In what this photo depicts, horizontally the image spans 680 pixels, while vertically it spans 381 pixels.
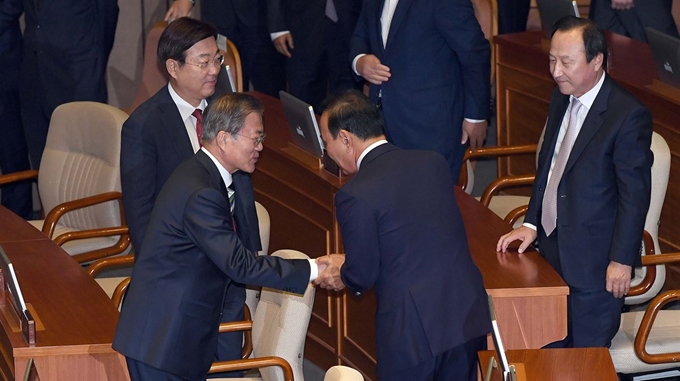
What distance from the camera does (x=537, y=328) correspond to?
3.85 m

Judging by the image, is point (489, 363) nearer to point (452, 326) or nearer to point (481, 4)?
point (452, 326)

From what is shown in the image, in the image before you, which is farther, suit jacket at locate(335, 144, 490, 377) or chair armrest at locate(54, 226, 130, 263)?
chair armrest at locate(54, 226, 130, 263)

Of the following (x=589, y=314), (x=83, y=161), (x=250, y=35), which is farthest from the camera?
(x=250, y=35)

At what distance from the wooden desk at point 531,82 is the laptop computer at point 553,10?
0.11 m

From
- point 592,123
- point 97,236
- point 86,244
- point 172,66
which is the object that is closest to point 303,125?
point 172,66

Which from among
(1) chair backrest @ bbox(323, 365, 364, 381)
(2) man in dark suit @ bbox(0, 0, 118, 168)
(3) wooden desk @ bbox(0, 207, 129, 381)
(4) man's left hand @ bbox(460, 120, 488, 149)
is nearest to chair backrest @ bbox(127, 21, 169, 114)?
(2) man in dark suit @ bbox(0, 0, 118, 168)

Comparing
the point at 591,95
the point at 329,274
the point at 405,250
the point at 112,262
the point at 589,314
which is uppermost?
the point at 591,95

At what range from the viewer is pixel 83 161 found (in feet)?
18.0

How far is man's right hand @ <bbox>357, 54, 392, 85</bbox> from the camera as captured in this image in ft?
16.3

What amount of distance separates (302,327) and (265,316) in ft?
0.59

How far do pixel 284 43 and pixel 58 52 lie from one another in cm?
123

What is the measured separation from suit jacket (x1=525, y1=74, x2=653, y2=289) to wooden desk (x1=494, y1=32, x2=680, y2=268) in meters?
1.20

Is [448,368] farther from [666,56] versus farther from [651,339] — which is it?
[666,56]

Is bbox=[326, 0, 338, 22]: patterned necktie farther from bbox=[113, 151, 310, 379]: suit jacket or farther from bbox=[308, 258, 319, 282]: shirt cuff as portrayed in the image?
bbox=[113, 151, 310, 379]: suit jacket
